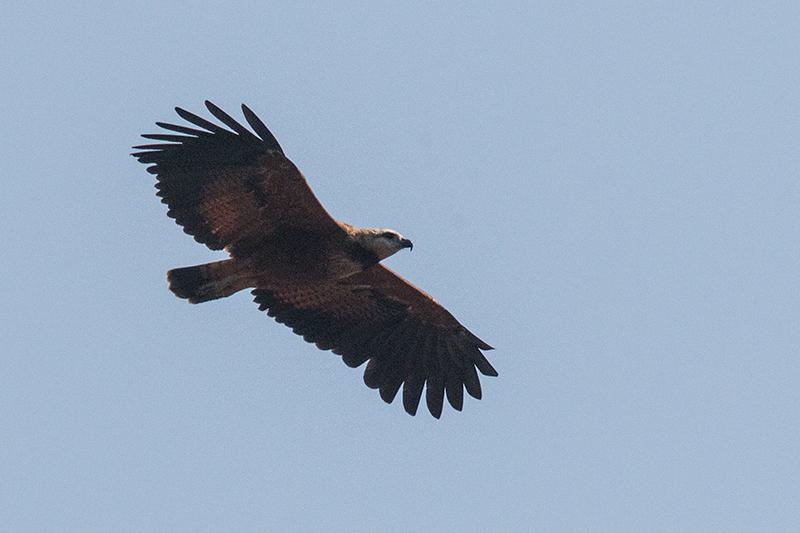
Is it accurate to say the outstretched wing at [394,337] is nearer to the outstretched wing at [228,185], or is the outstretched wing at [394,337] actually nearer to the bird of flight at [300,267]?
the bird of flight at [300,267]

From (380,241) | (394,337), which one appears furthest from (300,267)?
(394,337)

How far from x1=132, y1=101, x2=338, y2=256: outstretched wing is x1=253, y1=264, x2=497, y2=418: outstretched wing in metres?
1.24

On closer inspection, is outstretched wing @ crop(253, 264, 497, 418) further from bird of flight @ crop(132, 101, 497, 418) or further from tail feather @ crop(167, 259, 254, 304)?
tail feather @ crop(167, 259, 254, 304)

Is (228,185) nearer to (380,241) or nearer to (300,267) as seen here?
(300,267)

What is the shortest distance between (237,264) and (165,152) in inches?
58.4

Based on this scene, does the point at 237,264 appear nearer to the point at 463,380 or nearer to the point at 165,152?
the point at 165,152

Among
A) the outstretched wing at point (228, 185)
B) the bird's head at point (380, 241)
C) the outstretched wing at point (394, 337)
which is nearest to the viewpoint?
the outstretched wing at point (228, 185)

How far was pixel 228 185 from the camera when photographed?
13.6 meters

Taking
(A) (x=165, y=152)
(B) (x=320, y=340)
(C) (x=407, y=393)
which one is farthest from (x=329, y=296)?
(A) (x=165, y=152)

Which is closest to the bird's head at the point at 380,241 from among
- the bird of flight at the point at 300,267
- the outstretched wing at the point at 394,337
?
the bird of flight at the point at 300,267

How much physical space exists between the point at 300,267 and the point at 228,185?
1232 millimetres

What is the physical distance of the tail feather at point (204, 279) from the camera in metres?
13.9

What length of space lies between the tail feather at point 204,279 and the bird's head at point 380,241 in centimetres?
142

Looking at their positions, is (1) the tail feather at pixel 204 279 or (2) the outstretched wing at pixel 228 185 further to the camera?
(1) the tail feather at pixel 204 279
